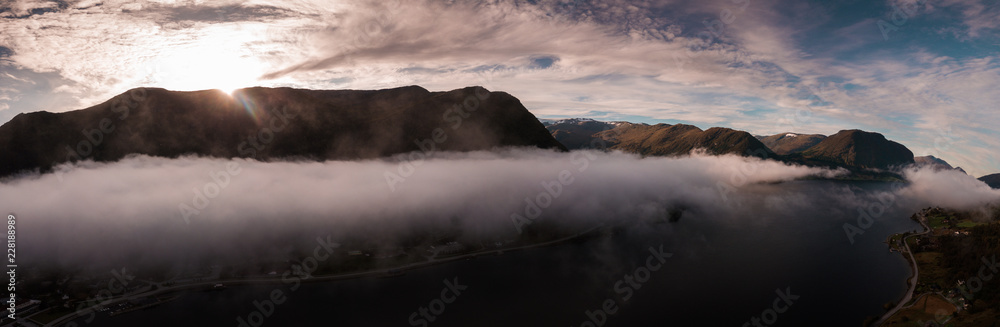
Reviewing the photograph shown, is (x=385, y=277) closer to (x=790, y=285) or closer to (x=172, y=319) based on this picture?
(x=172, y=319)

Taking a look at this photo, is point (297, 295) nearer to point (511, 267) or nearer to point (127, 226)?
point (511, 267)

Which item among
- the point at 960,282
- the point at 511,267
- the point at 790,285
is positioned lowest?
the point at 511,267

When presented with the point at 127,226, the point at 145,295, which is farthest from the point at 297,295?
the point at 127,226

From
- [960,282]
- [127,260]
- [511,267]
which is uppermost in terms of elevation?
[960,282]

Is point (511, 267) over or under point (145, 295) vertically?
over

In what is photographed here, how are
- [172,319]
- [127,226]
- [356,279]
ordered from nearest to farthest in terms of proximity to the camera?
[172,319] < [356,279] < [127,226]

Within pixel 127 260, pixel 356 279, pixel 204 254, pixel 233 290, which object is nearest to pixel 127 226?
pixel 127 260

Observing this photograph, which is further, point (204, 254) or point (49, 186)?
point (49, 186)

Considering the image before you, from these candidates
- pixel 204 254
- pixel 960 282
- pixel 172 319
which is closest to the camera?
pixel 172 319

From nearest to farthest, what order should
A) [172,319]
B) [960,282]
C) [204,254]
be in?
1. [172,319]
2. [960,282]
3. [204,254]
